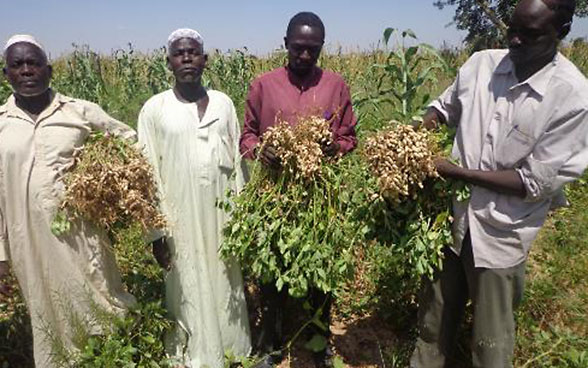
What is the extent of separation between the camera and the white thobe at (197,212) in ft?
8.03

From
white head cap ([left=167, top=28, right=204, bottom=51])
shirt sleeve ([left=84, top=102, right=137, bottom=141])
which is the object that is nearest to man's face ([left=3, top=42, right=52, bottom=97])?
shirt sleeve ([left=84, top=102, right=137, bottom=141])

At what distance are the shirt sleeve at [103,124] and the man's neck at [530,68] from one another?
6.18 ft

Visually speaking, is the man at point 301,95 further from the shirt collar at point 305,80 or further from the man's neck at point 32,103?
the man's neck at point 32,103

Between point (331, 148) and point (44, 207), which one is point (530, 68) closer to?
point (331, 148)

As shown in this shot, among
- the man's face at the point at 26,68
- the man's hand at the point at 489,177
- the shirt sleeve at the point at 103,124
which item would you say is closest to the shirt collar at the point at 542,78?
the man's hand at the point at 489,177

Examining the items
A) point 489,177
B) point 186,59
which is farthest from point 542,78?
point 186,59

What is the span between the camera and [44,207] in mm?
2199

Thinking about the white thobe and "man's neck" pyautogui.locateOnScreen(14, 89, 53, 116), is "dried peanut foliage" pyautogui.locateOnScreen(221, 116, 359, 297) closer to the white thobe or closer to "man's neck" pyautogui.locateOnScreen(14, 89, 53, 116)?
the white thobe

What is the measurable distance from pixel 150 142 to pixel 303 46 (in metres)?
0.98

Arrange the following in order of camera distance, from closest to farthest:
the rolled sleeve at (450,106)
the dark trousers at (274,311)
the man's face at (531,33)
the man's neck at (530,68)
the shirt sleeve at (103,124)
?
the man's face at (531,33), the man's neck at (530,68), the rolled sleeve at (450,106), the shirt sleeve at (103,124), the dark trousers at (274,311)

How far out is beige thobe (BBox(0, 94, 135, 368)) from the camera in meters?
2.19

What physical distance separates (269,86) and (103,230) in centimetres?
119

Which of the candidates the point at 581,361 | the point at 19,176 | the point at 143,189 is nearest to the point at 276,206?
the point at 143,189

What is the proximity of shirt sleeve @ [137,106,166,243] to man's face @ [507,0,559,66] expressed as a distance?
1.79m
